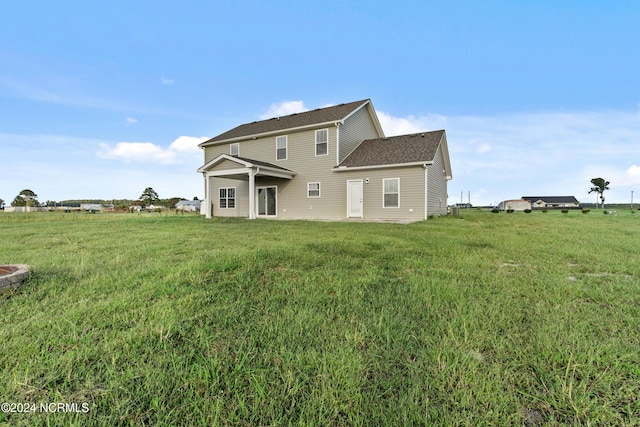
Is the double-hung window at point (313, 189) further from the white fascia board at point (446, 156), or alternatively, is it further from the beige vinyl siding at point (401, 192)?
the white fascia board at point (446, 156)

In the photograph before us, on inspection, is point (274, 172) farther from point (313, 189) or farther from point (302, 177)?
point (313, 189)

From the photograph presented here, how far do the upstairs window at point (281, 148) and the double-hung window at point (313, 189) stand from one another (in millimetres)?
2354

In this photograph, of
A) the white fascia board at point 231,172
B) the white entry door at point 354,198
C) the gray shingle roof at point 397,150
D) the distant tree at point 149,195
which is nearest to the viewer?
the gray shingle roof at point 397,150

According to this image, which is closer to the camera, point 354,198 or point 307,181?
point 354,198

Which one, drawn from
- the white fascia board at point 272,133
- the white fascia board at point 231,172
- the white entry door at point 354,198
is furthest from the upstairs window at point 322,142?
the white fascia board at point 231,172

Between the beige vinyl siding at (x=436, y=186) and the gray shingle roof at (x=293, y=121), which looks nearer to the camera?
the beige vinyl siding at (x=436, y=186)

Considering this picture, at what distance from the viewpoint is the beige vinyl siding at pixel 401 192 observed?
1183 centimetres

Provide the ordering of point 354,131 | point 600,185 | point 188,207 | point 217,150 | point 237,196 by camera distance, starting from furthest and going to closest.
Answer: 1. point 600,185
2. point 188,207
3. point 217,150
4. point 237,196
5. point 354,131

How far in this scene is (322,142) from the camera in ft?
45.4

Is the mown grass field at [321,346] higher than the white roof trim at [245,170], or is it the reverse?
the white roof trim at [245,170]

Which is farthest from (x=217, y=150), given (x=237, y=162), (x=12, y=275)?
(x=12, y=275)

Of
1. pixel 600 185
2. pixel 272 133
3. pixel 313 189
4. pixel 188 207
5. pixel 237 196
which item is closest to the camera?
pixel 313 189

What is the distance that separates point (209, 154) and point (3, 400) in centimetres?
1824

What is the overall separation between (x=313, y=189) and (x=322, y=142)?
260 centimetres
